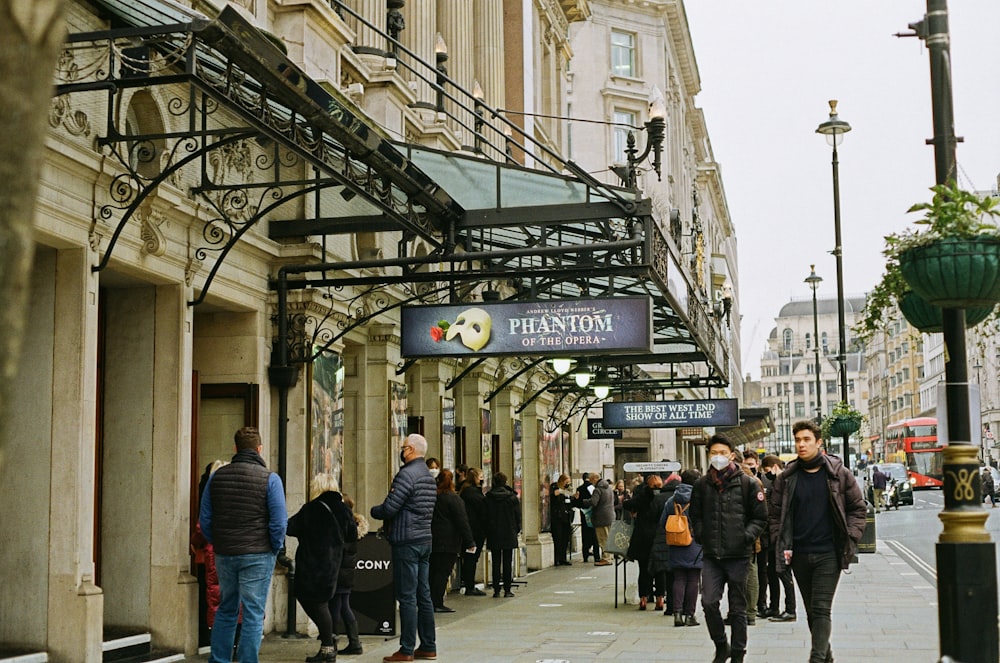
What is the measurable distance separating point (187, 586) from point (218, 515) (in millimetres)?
2183

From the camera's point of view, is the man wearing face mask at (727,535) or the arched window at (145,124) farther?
the arched window at (145,124)

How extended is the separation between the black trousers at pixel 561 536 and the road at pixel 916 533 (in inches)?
257

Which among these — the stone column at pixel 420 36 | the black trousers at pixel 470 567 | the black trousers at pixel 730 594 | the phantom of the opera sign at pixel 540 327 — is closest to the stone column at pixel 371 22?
the stone column at pixel 420 36

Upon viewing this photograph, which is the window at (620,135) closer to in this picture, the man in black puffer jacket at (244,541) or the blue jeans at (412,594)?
the blue jeans at (412,594)

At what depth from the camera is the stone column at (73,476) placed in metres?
9.70

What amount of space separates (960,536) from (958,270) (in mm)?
1660

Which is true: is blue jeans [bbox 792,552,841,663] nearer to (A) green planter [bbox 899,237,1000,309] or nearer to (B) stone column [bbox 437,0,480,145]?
(A) green planter [bbox 899,237,1000,309]

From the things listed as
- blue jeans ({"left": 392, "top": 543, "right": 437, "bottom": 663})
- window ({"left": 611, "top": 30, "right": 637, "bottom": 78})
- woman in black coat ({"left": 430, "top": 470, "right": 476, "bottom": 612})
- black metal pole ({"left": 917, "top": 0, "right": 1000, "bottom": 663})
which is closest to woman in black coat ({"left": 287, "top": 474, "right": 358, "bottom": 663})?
blue jeans ({"left": 392, "top": 543, "right": 437, "bottom": 663})

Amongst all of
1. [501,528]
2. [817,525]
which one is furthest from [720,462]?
[501,528]

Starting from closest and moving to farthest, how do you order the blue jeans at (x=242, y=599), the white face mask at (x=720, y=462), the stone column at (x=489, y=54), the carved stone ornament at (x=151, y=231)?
1. the blue jeans at (x=242, y=599)
2. the white face mask at (x=720, y=462)
3. the carved stone ornament at (x=151, y=231)
4. the stone column at (x=489, y=54)

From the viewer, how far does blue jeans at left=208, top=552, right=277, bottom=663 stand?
930 centimetres

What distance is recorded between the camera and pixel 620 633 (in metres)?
13.6

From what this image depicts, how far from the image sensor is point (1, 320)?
2.34 m

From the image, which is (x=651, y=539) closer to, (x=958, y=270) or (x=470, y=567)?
(x=470, y=567)
